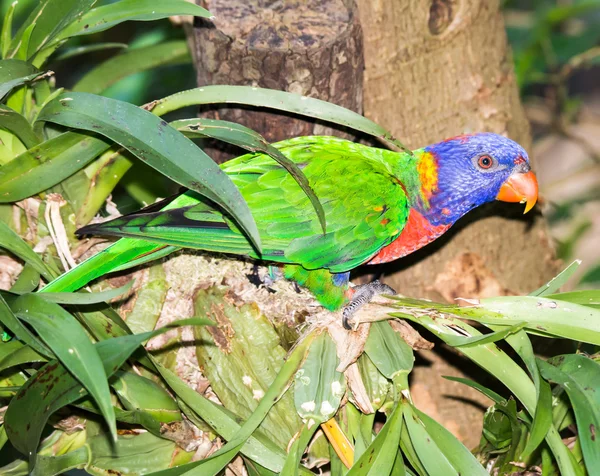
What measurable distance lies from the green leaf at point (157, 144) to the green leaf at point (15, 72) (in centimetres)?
10

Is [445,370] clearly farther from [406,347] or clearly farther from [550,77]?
[550,77]

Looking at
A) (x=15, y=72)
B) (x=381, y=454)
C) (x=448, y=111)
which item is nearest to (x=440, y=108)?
(x=448, y=111)

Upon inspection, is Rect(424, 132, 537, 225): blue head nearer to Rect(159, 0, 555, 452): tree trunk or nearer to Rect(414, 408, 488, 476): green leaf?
Rect(159, 0, 555, 452): tree trunk

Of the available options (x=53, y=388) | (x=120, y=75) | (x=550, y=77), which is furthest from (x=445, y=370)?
(x=550, y=77)

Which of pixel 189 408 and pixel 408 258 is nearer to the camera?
pixel 189 408

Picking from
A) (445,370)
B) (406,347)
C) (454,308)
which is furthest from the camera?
(445,370)

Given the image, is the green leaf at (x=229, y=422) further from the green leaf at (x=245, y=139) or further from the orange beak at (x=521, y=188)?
the orange beak at (x=521, y=188)

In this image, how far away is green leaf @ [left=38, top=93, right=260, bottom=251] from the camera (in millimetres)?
1360

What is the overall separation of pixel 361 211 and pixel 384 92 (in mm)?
585

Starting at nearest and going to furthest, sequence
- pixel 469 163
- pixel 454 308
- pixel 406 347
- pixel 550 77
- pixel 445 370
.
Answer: pixel 454 308 → pixel 406 347 → pixel 469 163 → pixel 445 370 → pixel 550 77

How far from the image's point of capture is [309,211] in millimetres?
1787

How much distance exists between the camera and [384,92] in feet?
7.18

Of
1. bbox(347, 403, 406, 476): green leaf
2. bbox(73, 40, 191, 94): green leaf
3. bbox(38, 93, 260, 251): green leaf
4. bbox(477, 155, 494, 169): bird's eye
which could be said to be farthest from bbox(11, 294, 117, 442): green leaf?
bbox(477, 155, 494, 169): bird's eye

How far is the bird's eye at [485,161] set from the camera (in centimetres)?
198
